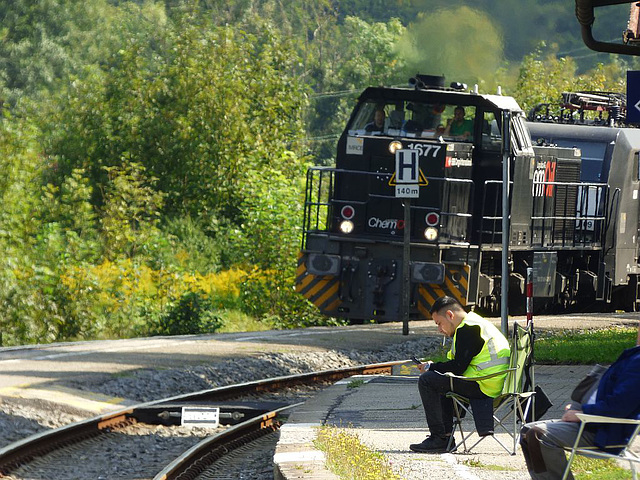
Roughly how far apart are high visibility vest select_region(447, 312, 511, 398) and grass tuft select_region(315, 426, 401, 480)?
89 cm

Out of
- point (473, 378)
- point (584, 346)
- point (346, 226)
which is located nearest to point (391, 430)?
point (473, 378)

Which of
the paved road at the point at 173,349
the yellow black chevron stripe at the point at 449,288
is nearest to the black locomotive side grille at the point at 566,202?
the paved road at the point at 173,349

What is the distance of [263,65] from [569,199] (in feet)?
52.1

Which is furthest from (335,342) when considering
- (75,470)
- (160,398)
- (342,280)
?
(75,470)

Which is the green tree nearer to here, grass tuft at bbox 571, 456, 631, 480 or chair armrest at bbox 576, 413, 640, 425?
grass tuft at bbox 571, 456, 631, 480

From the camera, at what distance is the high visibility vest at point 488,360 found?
26.3ft

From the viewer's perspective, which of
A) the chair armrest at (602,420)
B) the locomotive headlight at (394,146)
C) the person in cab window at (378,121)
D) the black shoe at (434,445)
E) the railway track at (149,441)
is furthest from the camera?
the person in cab window at (378,121)

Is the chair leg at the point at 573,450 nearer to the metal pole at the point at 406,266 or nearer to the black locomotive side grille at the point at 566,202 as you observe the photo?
the metal pole at the point at 406,266

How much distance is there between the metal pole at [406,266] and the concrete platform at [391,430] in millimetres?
3909

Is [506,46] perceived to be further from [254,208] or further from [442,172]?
[442,172]

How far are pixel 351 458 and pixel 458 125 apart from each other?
11.6 m

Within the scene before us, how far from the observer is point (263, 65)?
34469 millimetres

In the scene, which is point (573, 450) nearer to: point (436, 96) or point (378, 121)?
point (436, 96)

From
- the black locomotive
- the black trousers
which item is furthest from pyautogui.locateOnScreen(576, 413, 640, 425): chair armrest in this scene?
the black locomotive
